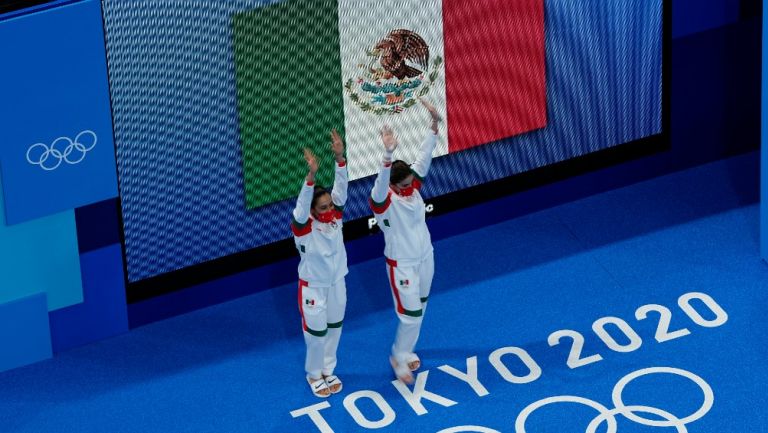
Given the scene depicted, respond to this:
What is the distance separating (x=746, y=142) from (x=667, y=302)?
2.16 metres

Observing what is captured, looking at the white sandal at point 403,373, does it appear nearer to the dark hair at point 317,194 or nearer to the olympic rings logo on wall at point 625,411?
the olympic rings logo on wall at point 625,411

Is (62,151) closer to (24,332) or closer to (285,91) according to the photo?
(24,332)

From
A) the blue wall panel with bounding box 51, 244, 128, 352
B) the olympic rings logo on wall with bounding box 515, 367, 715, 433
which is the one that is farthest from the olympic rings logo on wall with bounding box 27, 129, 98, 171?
the olympic rings logo on wall with bounding box 515, 367, 715, 433

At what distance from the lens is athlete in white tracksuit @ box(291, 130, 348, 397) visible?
33.8 ft

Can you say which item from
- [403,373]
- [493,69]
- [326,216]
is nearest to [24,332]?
[326,216]

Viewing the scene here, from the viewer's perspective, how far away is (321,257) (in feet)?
34.3

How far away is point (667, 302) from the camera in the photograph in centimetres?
1179

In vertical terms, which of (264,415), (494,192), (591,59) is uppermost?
(591,59)

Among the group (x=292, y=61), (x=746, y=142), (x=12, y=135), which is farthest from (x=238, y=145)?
(x=746, y=142)

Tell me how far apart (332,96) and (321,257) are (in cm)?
127

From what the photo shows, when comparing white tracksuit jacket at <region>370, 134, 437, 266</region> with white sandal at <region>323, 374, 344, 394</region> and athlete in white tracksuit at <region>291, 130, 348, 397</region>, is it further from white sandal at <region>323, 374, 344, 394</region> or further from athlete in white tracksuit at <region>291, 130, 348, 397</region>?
white sandal at <region>323, 374, 344, 394</region>

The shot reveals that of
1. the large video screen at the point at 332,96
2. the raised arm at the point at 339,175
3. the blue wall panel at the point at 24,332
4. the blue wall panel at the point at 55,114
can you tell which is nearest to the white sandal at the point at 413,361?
the large video screen at the point at 332,96

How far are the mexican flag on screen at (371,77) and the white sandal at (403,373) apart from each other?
1.28 metres

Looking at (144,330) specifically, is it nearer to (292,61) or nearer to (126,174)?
(126,174)
